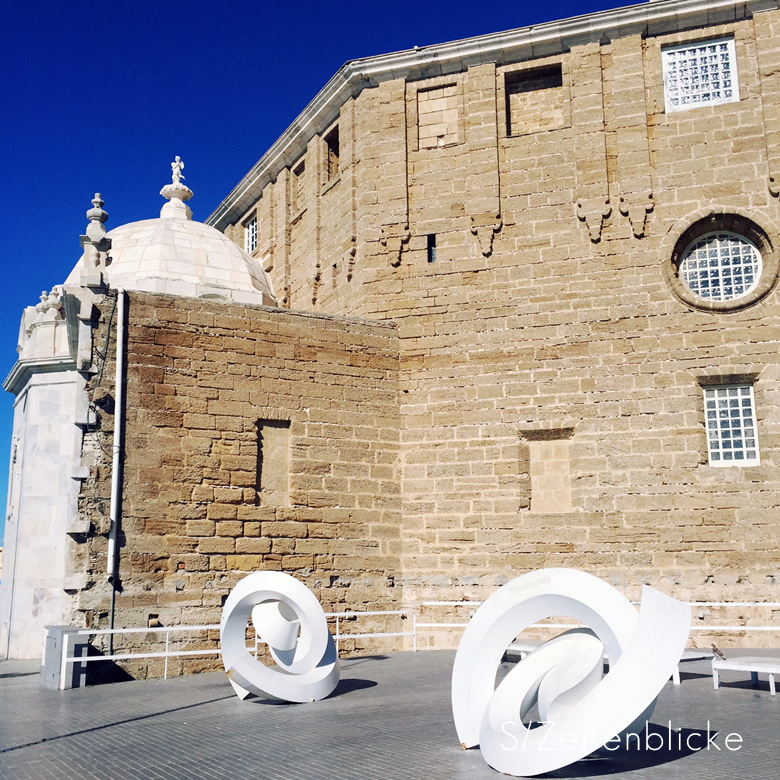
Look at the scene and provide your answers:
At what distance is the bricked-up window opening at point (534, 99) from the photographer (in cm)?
1418

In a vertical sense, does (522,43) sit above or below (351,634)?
above

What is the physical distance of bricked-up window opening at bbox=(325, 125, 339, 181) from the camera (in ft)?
54.0

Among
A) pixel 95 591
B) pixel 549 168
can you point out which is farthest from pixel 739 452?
pixel 95 591

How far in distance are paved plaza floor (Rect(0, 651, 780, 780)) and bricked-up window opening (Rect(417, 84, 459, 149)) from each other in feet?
28.3

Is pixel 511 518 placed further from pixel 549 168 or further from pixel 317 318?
pixel 549 168

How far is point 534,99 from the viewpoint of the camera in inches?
566

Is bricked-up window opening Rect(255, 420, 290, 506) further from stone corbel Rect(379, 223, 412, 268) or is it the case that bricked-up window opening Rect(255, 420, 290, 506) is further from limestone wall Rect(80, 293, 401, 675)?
stone corbel Rect(379, 223, 412, 268)

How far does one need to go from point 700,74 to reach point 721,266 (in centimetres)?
301

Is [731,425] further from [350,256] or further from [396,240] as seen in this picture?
[350,256]

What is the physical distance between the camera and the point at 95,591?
1066cm

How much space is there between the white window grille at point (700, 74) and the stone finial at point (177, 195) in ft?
33.5

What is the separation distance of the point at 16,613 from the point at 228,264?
7109 mm

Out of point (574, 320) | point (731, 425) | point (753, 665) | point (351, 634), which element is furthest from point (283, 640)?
point (731, 425)

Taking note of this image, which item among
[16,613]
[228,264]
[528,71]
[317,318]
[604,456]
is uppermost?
[528,71]
